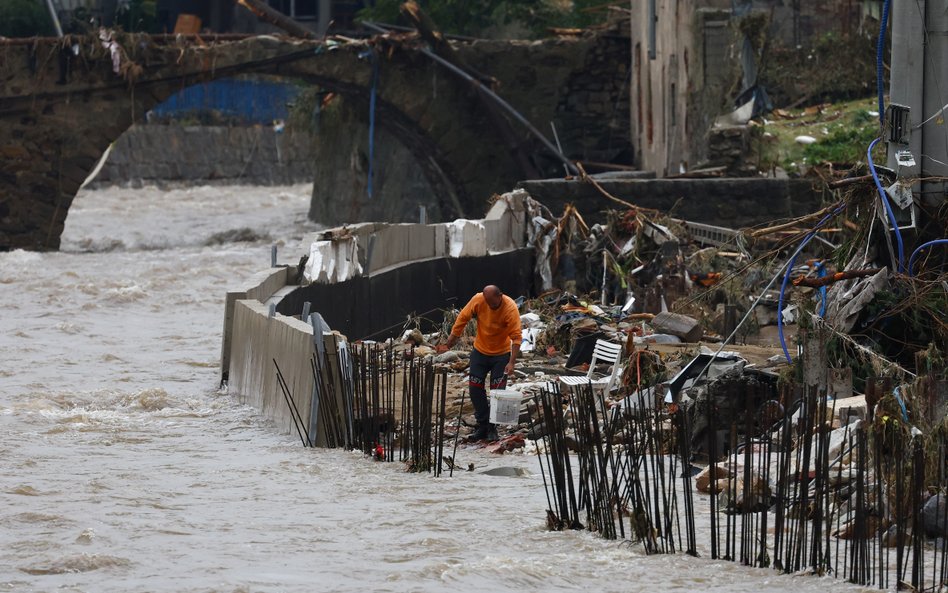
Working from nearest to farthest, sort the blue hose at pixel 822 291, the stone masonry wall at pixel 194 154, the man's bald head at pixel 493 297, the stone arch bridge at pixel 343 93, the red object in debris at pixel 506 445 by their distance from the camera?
the red object in debris at pixel 506 445
the man's bald head at pixel 493 297
the blue hose at pixel 822 291
the stone arch bridge at pixel 343 93
the stone masonry wall at pixel 194 154

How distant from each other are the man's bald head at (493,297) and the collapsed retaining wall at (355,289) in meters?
1.38

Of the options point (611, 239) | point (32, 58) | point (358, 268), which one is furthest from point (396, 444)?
point (32, 58)

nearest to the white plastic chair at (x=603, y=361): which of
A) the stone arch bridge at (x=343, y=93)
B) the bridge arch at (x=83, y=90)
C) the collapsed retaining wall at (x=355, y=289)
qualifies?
the collapsed retaining wall at (x=355, y=289)

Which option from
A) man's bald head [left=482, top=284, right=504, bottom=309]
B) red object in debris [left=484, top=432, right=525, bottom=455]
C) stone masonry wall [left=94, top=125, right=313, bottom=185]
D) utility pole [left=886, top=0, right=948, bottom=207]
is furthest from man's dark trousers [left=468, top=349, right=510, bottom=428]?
stone masonry wall [left=94, top=125, right=313, bottom=185]

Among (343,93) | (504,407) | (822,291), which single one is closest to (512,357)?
(504,407)

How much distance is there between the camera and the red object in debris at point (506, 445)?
12.0m

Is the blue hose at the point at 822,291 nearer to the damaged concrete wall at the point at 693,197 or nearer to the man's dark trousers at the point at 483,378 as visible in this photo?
the man's dark trousers at the point at 483,378

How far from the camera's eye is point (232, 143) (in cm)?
5494

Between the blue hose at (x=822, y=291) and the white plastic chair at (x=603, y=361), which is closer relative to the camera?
the blue hose at (x=822, y=291)

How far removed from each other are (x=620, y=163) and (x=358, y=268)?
57.9 feet

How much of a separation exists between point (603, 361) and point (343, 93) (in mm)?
19780

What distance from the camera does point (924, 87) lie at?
13062mm

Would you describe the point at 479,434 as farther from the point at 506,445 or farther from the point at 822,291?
the point at 822,291

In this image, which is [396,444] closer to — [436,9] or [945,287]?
[945,287]
